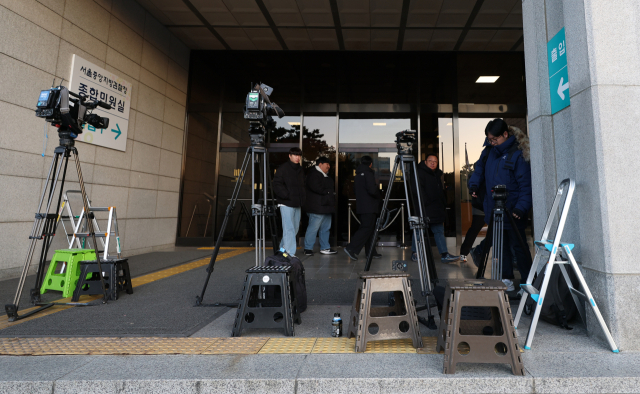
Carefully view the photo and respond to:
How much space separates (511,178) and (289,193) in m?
3.27

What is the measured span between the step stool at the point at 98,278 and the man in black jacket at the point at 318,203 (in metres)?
3.55

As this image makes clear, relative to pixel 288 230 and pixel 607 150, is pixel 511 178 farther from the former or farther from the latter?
pixel 288 230

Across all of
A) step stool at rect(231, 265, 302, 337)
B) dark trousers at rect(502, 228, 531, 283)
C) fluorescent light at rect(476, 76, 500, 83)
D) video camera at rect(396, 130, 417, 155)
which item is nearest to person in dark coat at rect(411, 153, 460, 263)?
dark trousers at rect(502, 228, 531, 283)

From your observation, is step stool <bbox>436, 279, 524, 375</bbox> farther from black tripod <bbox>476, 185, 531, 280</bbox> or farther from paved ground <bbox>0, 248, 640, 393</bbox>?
black tripod <bbox>476, 185, 531, 280</bbox>

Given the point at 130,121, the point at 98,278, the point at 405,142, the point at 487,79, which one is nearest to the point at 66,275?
the point at 98,278

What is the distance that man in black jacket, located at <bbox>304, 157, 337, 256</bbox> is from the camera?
21.3ft

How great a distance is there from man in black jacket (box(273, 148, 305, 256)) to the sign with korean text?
2816 millimetres

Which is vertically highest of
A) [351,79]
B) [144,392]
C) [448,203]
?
[351,79]

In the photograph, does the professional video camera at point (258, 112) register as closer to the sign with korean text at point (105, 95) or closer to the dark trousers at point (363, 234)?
the dark trousers at point (363, 234)

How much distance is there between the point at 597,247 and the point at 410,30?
20.1 ft

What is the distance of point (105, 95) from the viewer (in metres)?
5.61

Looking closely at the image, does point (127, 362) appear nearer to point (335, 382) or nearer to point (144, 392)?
point (144, 392)

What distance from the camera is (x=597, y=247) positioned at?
6.98 feet

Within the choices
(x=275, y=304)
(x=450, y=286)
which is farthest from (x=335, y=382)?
(x=275, y=304)
